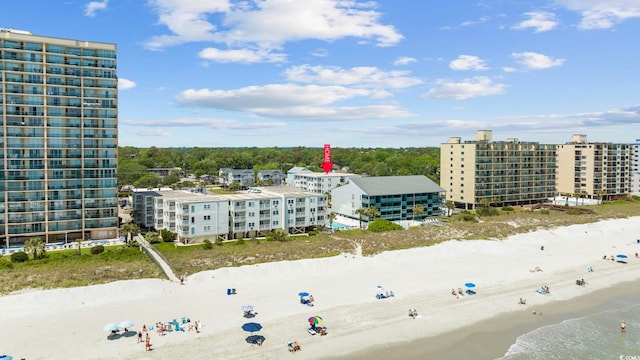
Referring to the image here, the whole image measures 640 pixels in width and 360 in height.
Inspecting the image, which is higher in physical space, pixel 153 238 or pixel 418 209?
pixel 418 209

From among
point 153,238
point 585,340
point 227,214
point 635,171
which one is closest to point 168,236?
point 153,238

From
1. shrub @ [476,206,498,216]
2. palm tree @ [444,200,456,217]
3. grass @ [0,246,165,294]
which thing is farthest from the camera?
palm tree @ [444,200,456,217]

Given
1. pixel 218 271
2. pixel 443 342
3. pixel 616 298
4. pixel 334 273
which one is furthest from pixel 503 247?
pixel 218 271

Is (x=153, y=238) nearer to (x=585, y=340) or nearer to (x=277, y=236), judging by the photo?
(x=277, y=236)

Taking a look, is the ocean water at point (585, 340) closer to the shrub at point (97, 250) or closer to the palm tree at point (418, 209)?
the palm tree at point (418, 209)

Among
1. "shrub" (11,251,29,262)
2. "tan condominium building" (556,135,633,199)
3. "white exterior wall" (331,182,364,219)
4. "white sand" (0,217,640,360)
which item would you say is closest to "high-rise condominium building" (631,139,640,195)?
"tan condominium building" (556,135,633,199)

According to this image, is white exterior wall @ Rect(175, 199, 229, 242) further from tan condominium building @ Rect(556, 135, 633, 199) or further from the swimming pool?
tan condominium building @ Rect(556, 135, 633, 199)
